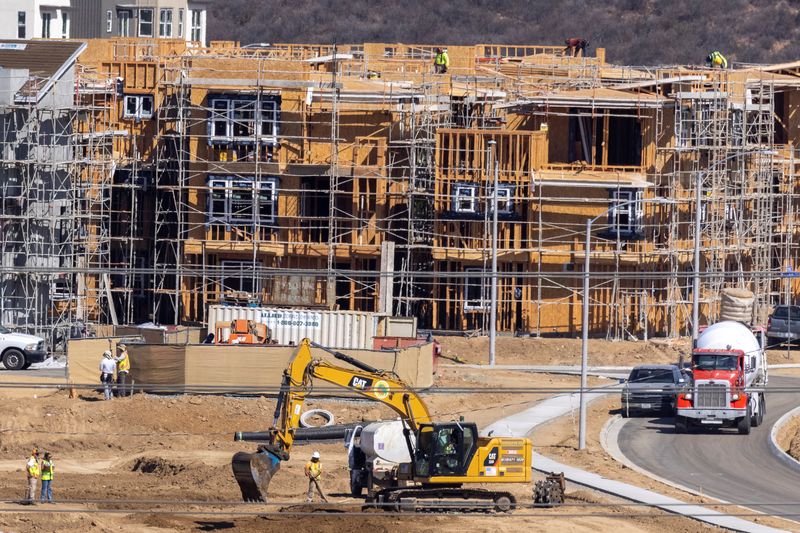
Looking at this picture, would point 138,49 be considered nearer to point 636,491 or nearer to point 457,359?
point 457,359

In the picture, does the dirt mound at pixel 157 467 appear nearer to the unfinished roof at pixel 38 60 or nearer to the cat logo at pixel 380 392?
the cat logo at pixel 380 392

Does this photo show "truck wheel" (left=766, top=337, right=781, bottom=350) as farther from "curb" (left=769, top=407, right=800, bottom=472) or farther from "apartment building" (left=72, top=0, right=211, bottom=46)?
"apartment building" (left=72, top=0, right=211, bottom=46)

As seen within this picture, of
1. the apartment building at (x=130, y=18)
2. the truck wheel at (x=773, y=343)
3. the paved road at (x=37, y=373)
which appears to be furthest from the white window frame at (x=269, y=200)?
the apartment building at (x=130, y=18)

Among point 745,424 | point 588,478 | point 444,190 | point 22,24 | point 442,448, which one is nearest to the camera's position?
point 442,448

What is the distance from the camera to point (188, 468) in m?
44.5

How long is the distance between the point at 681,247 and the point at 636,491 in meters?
32.7

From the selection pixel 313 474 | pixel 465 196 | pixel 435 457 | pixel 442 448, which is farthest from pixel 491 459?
pixel 465 196

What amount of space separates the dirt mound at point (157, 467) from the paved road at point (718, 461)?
12.3m

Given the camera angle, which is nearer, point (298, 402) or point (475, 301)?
point (298, 402)

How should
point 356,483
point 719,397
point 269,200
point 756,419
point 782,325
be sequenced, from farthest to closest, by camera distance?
1. point 269,200
2. point 782,325
3. point 756,419
4. point 719,397
5. point 356,483

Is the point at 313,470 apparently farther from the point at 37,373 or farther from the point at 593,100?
the point at 593,100

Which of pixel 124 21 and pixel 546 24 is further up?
pixel 546 24

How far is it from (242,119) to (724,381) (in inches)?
1111

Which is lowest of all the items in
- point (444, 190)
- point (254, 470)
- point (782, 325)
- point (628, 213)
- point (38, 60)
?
point (254, 470)
